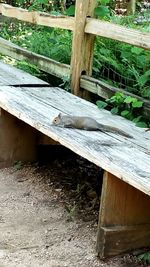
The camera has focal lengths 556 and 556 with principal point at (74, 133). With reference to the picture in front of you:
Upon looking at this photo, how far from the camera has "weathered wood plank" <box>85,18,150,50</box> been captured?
3.85 m

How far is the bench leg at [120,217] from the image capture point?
10.3 ft

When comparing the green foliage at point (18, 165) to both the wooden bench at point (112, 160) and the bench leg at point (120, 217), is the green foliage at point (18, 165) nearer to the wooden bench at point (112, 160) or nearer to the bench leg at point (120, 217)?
the wooden bench at point (112, 160)

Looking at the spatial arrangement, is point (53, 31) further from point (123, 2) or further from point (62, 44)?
point (123, 2)

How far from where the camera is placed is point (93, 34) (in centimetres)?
457

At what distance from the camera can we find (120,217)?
320cm

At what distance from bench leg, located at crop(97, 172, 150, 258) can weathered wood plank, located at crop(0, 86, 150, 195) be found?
0.50 ft

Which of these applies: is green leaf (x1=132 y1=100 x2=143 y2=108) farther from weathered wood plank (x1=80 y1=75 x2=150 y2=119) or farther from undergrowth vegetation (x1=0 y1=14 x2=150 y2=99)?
undergrowth vegetation (x1=0 y1=14 x2=150 y2=99)

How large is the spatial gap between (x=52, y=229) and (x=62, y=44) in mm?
2731

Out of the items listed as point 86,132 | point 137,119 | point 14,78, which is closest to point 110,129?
point 86,132

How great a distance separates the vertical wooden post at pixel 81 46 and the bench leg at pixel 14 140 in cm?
57

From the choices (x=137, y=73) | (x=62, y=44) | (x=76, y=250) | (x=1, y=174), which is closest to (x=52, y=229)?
(x=76, y=250)

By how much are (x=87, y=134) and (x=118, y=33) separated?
101cm

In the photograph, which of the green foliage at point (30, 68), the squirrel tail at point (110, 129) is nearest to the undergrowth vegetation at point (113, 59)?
the green foliage at point (30, 68)

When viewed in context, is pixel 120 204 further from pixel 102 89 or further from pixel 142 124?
pixel 102 89
